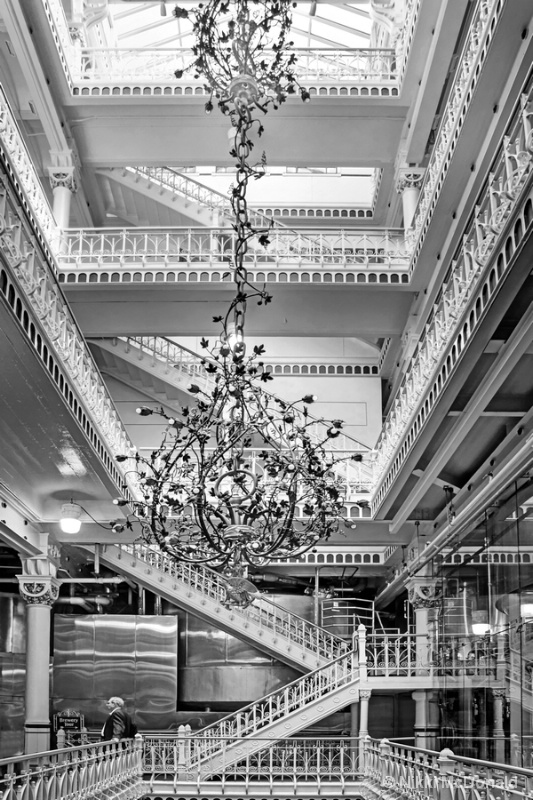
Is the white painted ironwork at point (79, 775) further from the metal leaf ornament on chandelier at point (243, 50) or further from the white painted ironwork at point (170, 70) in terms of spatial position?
the white painted ironwork at point (170, 70)

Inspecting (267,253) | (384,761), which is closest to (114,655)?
(384,761)

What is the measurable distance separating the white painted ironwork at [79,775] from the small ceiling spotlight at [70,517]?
2.76 meters

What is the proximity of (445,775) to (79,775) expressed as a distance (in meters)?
3.78

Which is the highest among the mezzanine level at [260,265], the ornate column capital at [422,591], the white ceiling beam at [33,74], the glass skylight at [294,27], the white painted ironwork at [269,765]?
the glass skylight at [294,27]

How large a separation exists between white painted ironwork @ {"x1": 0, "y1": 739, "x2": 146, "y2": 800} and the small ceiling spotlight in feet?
9.06

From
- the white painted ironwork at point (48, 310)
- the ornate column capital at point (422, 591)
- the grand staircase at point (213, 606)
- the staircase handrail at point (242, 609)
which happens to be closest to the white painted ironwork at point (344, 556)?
the staircase handrail at point (242, 609)

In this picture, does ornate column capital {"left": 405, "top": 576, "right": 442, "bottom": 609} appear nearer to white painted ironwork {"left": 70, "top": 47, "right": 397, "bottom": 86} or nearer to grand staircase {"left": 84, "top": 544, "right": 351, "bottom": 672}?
grand staircase {"left": 84, "top": 544, "right": 351, "bottom": 672}

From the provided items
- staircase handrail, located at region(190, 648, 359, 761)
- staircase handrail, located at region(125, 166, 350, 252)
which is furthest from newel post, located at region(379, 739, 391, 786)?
staircase handrail, located at region(125, 166, 350, 252)

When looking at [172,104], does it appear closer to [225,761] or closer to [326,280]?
[326,280]

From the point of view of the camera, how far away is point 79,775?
9.53 m

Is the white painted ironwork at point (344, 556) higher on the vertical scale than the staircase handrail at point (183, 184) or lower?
lower

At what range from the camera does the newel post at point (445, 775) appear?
8.04 meters

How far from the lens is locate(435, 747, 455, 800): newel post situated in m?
8.04

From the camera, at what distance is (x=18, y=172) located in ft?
42.2
